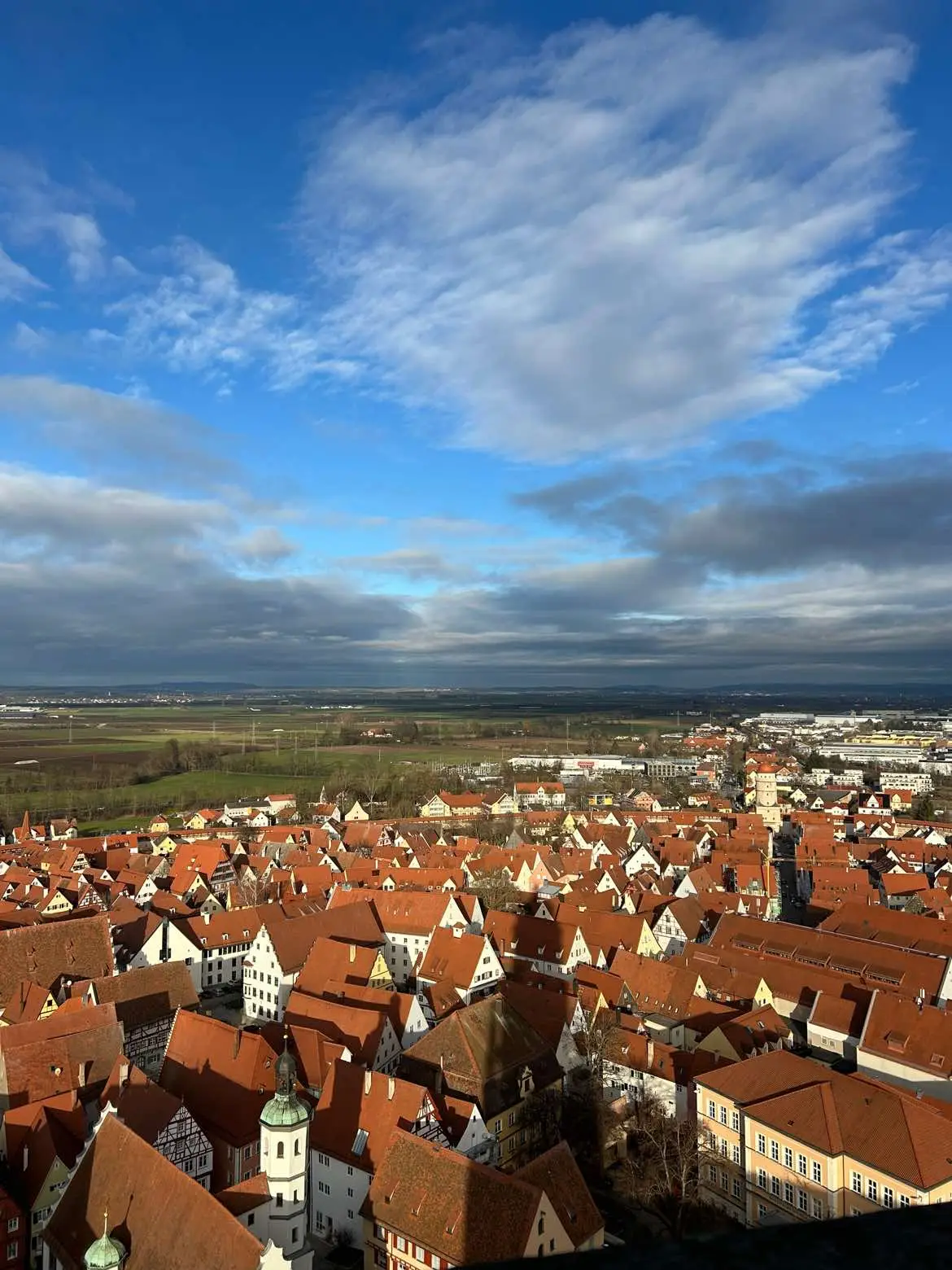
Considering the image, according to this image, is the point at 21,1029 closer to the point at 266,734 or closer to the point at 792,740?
the point at 266,734

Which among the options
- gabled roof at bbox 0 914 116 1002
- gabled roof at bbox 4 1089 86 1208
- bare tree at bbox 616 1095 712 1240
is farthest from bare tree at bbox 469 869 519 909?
gabled roof at bbox 4 1089 86 1208

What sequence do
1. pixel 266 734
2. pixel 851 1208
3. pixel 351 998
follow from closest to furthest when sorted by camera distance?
pixel 851 1208
pixel 351 998
pixel 266 734

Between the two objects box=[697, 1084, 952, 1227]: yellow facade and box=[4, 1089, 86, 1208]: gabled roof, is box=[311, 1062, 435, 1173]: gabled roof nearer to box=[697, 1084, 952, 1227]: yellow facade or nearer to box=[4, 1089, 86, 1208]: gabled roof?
box=[4, 1089, 86, 1208]: gabled roof

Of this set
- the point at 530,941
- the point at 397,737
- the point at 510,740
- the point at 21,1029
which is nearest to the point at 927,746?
the point at 510,740

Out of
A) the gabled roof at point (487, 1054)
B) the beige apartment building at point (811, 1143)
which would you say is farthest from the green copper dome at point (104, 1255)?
the beige apartment building at point (811, 1143)

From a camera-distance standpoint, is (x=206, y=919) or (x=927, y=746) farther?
(x=927, y=746)

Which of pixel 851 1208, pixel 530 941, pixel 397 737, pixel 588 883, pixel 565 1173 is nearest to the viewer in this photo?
pixel 565 1173
